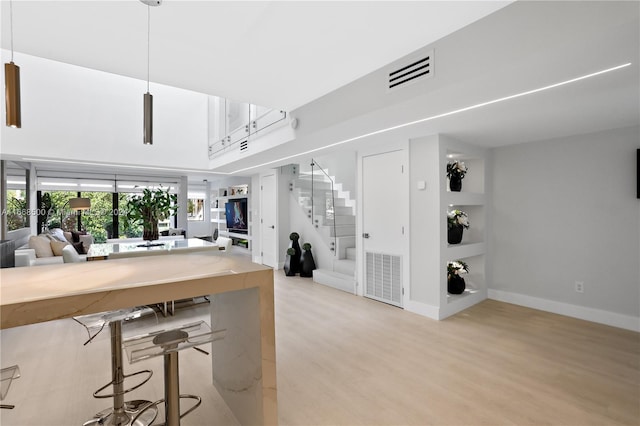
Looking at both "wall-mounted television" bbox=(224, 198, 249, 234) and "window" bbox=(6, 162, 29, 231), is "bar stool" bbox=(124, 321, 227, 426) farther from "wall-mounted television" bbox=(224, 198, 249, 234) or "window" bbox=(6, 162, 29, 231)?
"wall-mounted television" bbox=(224, 198, 249, 234)

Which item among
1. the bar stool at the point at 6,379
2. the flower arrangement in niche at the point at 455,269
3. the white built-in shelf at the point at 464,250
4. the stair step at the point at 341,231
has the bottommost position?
the flower arrangement in niche at the point at 455,269

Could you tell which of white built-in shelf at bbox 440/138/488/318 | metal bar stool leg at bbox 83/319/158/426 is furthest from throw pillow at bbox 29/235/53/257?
white built-in shelf at bbox 440/138/488/318

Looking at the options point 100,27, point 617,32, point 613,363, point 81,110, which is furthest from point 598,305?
point 81,110

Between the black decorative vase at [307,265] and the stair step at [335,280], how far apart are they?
0.34m

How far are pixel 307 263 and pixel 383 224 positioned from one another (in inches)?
88.5

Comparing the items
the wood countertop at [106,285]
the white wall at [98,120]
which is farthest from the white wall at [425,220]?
the white wall at [98,120]

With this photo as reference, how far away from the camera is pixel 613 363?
108 inches

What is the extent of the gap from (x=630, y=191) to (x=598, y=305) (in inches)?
54.2

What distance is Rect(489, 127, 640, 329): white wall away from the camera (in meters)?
3.54

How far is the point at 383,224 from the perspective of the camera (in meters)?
4.53

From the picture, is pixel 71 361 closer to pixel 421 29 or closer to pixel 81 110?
pixel 421 29

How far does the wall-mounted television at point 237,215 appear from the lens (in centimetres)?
905

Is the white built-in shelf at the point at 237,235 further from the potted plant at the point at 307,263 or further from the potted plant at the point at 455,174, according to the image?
the potted plant at the point at 455,174

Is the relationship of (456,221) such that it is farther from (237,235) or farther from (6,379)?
(237,235)
